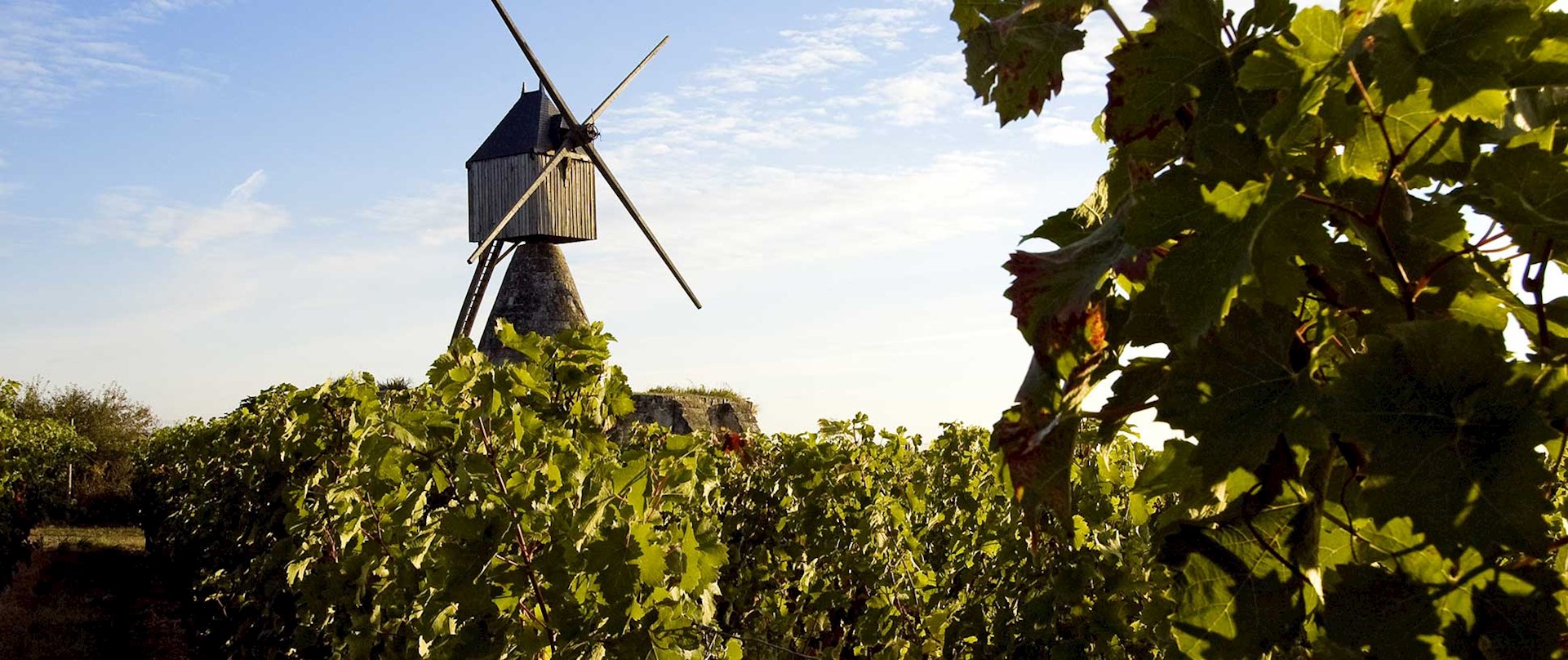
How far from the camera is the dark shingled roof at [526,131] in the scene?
20219 mm

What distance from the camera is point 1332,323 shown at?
40.7 inches

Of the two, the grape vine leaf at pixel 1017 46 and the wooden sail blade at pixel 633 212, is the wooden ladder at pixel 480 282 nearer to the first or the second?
the wooden sail blade at pixel 633 212

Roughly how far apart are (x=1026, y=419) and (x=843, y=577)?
403cm

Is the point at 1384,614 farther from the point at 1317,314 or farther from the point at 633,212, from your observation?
the point at 633,212

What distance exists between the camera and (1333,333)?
3.34ft

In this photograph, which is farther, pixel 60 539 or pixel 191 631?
pixel 60 539

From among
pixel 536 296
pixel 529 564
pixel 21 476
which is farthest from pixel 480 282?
pixel 529 564

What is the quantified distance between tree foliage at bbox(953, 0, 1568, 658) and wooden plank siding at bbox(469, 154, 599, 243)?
19.2m

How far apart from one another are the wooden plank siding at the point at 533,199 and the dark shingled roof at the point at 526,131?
0.50 feet

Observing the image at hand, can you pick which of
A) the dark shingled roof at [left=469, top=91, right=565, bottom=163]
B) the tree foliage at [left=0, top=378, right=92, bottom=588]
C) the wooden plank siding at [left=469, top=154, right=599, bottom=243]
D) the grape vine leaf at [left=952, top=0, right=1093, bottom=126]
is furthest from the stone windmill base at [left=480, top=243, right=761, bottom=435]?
the grape vine leaf at [left=952, top=0, right=1093, bottom=126]

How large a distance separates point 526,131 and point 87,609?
35.7 ft

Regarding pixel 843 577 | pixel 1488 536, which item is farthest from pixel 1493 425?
pixel 843 577

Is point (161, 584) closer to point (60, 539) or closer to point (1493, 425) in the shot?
point (60, 539)

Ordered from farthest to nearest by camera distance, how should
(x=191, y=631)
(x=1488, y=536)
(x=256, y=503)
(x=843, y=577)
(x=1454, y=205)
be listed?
1. (x=191, y=631)
2. (x=256, y=503)
3. (x=843, y=577)
4. (x=1454, y=205)
5. (x=1488, y=536)
